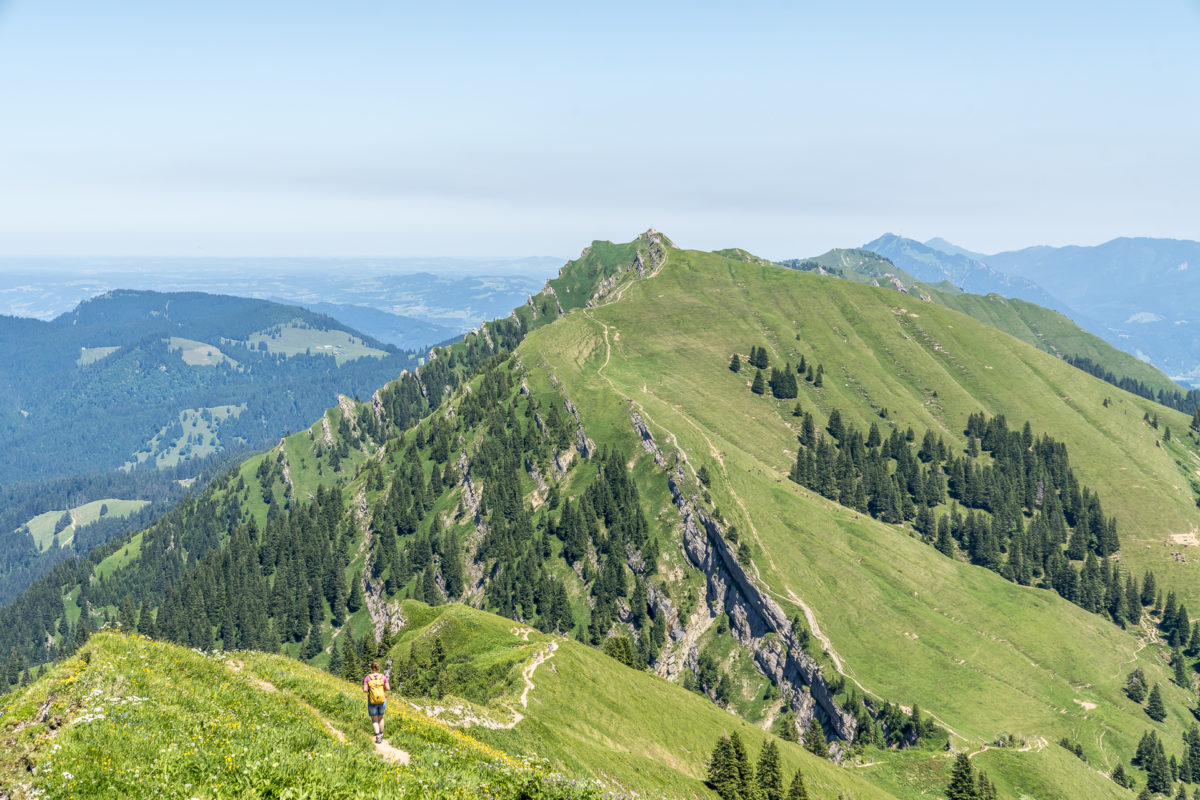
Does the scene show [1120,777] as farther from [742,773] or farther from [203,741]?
[203,741]

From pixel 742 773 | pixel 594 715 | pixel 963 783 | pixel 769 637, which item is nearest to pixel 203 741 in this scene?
pixel 594 715

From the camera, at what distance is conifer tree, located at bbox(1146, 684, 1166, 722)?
171750 mm

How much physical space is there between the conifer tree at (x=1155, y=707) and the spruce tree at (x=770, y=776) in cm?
13884

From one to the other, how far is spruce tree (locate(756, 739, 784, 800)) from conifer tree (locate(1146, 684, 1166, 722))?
138842mm

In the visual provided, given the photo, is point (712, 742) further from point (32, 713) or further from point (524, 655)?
point (32, 713)

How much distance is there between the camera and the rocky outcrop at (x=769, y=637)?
16562 centimetres

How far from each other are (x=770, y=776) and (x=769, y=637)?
99552mm

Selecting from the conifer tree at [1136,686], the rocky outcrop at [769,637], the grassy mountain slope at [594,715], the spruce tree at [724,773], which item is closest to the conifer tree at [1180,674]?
the conifer tree at [1136,686]

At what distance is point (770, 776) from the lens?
85.2 meters

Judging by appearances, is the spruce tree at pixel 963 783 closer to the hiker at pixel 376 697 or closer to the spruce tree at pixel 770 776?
the spruce tree at pixel 770 776

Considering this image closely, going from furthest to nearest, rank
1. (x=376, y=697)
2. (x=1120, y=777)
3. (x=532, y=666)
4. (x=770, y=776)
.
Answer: (x=1120, y=777) < (x=532, y=666) < (x=770, y=776) < (x=376, y=697)

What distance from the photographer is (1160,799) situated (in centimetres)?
14550

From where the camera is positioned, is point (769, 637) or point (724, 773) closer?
point (724, 773)

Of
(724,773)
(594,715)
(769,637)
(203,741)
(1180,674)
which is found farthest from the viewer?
(1180,674)
